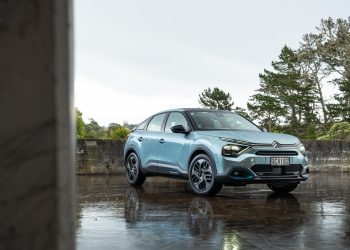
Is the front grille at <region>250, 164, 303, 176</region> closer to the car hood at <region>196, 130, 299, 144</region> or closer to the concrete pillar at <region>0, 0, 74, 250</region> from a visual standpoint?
the car hood at <region>196, 130, 299, 144</region>

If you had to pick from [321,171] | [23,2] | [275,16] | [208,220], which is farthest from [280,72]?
[23,2]

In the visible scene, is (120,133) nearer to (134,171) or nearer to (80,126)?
(80,126)

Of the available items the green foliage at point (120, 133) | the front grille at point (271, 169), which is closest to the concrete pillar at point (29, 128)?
the front grille at point (271, 169)

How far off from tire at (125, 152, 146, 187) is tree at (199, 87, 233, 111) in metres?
63.3

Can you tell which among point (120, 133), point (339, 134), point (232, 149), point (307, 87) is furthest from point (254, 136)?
point (307, 87)

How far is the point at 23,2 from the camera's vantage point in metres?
1.18

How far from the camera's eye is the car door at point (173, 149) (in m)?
8.72

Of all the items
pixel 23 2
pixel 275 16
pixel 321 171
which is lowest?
pixel 321 171

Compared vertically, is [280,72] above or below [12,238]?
above

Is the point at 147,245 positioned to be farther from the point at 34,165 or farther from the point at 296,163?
the point at 296,163

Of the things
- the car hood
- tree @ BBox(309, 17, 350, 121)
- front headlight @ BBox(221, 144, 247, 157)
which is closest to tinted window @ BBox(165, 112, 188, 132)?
the car hood

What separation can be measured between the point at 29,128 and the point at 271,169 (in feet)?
23.0

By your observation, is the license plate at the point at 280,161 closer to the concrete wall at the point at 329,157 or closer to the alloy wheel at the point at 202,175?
the alloy wheel at the point at 202,175

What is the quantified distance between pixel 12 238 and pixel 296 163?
7.37m
